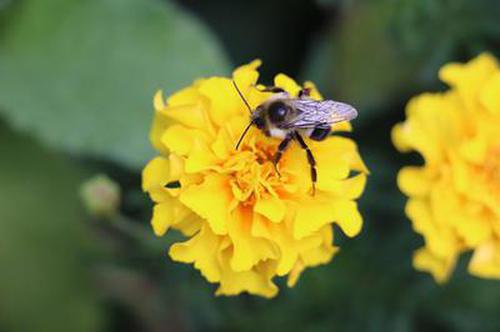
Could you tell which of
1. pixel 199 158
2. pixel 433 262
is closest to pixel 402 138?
pixel 433 262

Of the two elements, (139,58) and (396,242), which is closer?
(396,242)

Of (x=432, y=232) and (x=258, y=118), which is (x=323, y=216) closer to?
(x=258, y=118)

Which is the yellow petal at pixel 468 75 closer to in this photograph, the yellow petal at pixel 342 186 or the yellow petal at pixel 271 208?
the yellow petal at pixel 342 186

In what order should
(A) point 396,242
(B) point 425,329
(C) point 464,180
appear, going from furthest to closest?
(B) point 425,329 < (A) point 396,242 < (C) point 464,180

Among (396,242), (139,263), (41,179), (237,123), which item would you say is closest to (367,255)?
(396,242)

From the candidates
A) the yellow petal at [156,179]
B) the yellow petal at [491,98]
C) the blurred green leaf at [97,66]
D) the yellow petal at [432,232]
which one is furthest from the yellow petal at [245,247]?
the blurred green leaf at [97,66]

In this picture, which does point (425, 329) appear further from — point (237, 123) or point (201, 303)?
point (237, 123)
